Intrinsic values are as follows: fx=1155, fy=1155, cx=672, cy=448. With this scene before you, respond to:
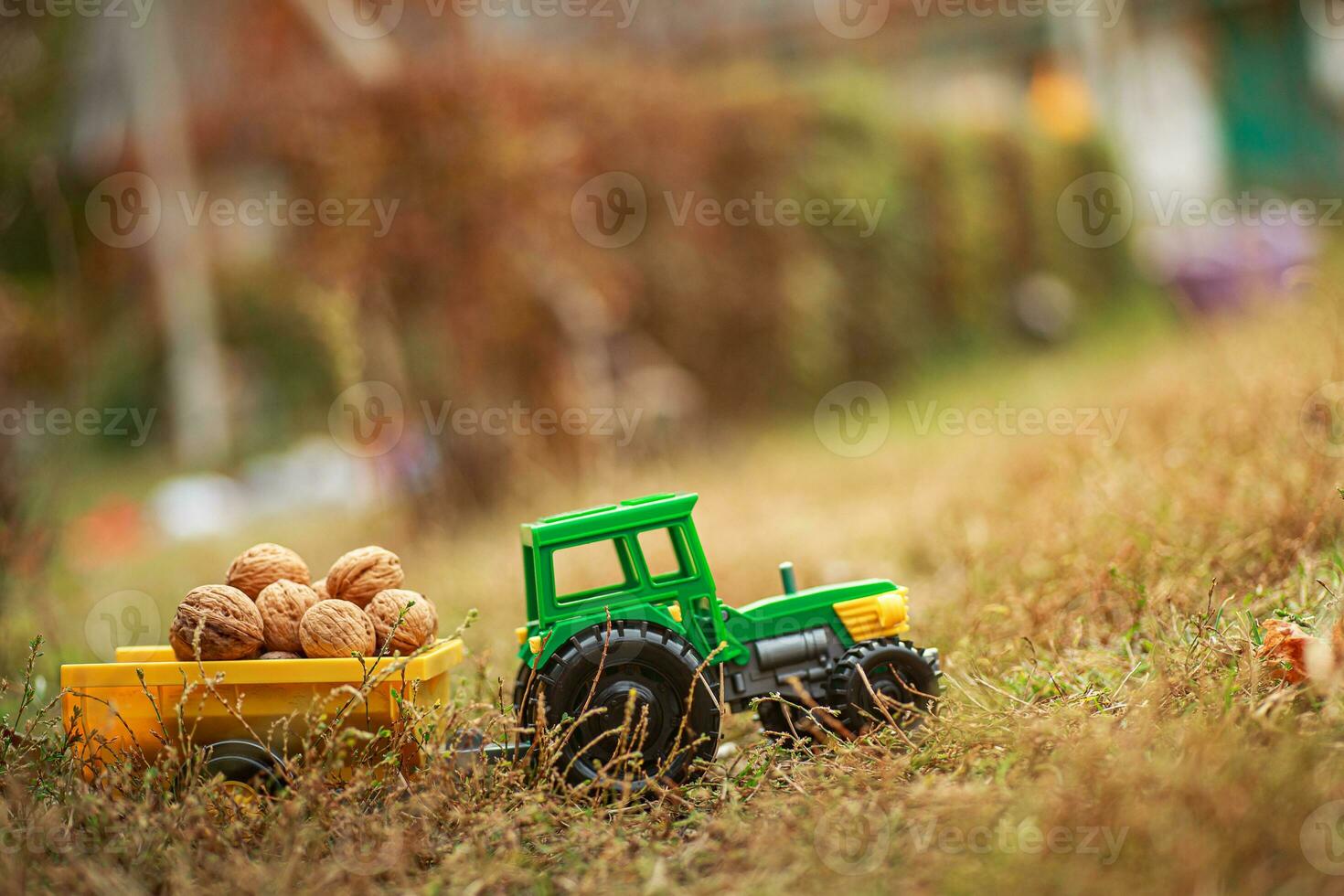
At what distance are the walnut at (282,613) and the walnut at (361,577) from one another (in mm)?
106

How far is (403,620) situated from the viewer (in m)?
2.87

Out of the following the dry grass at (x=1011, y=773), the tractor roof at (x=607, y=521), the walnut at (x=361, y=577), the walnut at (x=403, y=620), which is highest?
the tractor roof at (x=607, y=521)

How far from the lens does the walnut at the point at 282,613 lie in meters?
2.91

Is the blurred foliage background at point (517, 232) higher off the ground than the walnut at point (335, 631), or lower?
higher

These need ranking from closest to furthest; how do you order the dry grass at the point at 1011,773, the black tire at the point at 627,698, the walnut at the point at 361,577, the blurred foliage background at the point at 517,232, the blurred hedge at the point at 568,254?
the dry grass at the point at 1011,773
the black tire at the point at 627,698
the walnut at the point at 361,577
the blurred foliage background at the point at 517,232
the blurred hedge at the point at 568,254

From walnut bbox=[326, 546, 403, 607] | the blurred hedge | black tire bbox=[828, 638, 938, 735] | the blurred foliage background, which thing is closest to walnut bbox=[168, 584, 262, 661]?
walnut bbox=[326, 546, 403, 607]

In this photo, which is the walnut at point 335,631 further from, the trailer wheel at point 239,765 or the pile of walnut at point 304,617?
the trailer wheel at point 239,765

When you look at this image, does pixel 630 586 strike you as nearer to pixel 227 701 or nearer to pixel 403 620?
pixel 403 620

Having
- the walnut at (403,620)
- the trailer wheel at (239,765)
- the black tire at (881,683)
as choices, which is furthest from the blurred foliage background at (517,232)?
the black tire at (881,683)

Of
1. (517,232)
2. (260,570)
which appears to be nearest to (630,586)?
(260,570)

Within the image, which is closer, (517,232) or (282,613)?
(282,613)

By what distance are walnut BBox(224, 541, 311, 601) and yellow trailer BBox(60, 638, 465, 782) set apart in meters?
0.30

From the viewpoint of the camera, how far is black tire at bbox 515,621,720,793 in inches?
107

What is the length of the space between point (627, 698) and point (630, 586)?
404mm
